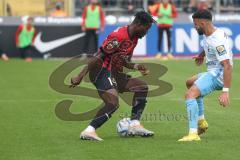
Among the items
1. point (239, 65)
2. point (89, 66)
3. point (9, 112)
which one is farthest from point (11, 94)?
point (239, 65)

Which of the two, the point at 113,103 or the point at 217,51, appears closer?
the point at 217,51

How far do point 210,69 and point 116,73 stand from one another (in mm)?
1414

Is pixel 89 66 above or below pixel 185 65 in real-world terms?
above

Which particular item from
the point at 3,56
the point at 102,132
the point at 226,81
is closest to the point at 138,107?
the point at 102,132

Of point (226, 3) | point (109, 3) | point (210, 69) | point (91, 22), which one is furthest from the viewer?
point (109, 3)

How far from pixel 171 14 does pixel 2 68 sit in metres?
6.48

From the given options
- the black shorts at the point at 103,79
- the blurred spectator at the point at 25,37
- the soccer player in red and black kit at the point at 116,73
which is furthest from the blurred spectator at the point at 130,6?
the black shorts at the point at 103,79

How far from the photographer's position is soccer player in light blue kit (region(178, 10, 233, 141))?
9367 millimetres

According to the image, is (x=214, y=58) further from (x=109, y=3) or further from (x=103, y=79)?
(x=109, y=3)

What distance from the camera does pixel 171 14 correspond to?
82.6 feet

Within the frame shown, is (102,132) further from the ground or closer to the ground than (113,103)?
closer to the ground

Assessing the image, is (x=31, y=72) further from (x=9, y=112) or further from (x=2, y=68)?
(x=9, y=112)

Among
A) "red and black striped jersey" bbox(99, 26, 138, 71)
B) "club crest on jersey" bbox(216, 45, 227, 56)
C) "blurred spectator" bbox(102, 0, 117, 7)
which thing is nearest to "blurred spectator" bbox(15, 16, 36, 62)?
"blurred spectator" bbox(102, 0, 117, 7)

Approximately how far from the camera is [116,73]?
1034 centimetres
